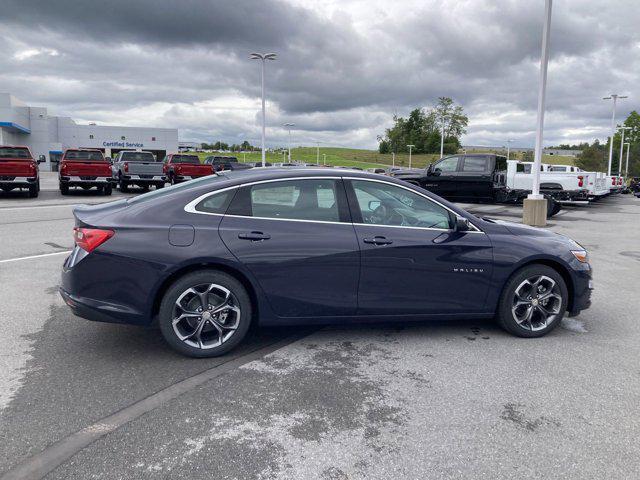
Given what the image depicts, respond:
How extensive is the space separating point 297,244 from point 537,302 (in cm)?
233

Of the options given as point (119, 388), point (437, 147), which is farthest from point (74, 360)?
point (437, 147)

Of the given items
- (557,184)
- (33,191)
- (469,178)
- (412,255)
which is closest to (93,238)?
(412,255)

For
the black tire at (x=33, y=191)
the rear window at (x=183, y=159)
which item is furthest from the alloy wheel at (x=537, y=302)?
the rear window at (x=183, y=159)

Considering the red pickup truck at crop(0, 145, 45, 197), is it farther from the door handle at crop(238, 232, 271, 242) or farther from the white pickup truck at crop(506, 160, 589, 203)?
the door handle at crop(238, 232, 271, 242)

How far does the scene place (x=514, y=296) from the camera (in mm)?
4754

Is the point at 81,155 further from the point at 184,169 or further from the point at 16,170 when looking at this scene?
the point at 184,169

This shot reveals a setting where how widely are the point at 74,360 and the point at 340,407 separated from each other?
220cm

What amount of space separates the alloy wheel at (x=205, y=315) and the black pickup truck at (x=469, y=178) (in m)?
16.7

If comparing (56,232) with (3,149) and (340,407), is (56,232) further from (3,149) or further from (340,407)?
(3,149)

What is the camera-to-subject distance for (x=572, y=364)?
4.23 meters

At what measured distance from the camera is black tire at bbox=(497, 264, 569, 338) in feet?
15.6

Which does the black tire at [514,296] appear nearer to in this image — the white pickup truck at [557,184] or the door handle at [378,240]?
the door handle at [378,240]

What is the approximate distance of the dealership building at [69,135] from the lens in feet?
219

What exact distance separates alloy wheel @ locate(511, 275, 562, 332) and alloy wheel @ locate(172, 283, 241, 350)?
8.39 ft
